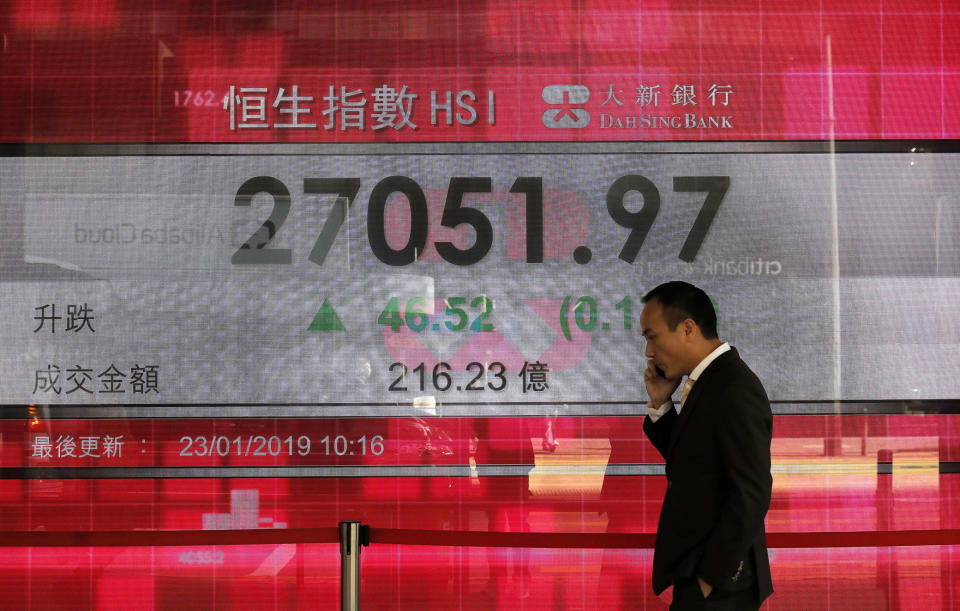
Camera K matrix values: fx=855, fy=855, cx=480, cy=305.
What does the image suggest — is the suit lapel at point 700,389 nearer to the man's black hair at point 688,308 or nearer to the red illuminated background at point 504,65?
the man's black hair at point 688,308

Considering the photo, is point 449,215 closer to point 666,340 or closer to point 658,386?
point 658,386

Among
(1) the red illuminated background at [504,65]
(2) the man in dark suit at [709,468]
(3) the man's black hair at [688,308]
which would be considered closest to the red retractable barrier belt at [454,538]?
(2) the man in dark suit at [709,468]

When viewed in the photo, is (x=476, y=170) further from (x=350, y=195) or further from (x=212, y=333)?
(x=212, y=333)

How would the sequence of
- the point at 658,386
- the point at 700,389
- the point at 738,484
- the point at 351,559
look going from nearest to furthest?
the point at 738,484 < the point at 700,389 < the point at 658,386 < the point at 351,559

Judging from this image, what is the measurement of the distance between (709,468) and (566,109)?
82.1 inches

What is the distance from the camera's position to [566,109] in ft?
12.4

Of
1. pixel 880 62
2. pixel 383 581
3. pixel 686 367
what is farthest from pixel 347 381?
pixel 880 62

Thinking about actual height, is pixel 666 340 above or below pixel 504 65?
below

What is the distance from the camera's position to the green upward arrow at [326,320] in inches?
147

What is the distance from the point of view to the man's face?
228cm

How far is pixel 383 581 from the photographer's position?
3746mm

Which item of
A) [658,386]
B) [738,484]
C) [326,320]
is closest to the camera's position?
Answer: [738,484]

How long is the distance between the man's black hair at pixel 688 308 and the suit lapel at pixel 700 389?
9 cm

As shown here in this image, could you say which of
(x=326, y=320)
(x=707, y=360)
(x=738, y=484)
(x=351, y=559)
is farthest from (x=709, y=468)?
(x=326, y=320)
